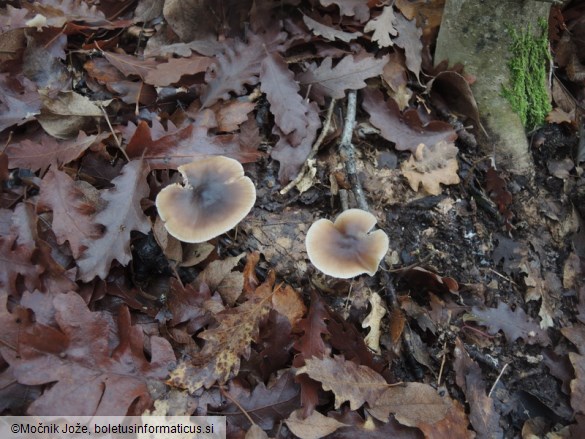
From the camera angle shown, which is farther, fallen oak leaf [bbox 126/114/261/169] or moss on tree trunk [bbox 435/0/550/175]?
moss on tree trunk [bbox 435/0/550/175]

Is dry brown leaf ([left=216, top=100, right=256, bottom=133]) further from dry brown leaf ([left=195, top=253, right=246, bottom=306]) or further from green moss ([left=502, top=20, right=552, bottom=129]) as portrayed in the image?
green moss ([left=502, top=20, right=552, bottom=129])

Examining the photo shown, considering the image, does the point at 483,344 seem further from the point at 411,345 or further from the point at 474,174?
the point at 474,174

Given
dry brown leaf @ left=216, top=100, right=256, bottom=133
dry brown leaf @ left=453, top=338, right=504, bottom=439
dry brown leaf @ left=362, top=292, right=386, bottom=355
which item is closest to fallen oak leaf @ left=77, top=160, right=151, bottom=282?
dry brown leaf @ left=216, top=100, right=256, bottom=133

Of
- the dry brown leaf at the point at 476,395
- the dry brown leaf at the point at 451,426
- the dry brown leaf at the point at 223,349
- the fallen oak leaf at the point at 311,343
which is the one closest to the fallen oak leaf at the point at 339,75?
the fallen oak leaf at the point at 311,343

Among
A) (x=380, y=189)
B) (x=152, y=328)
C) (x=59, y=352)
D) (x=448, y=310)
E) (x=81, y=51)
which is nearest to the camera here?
(x=59, y=352)

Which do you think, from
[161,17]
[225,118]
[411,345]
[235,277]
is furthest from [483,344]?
[161,17]

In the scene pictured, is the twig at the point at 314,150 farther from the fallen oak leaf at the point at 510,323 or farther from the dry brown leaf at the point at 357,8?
the fallen oak leaf at the point at 510,323

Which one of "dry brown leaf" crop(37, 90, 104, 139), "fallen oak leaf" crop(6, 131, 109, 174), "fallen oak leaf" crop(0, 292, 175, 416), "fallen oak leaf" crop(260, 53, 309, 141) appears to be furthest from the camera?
"fallen oak leaf" crop(260, 53, 309, 141)
